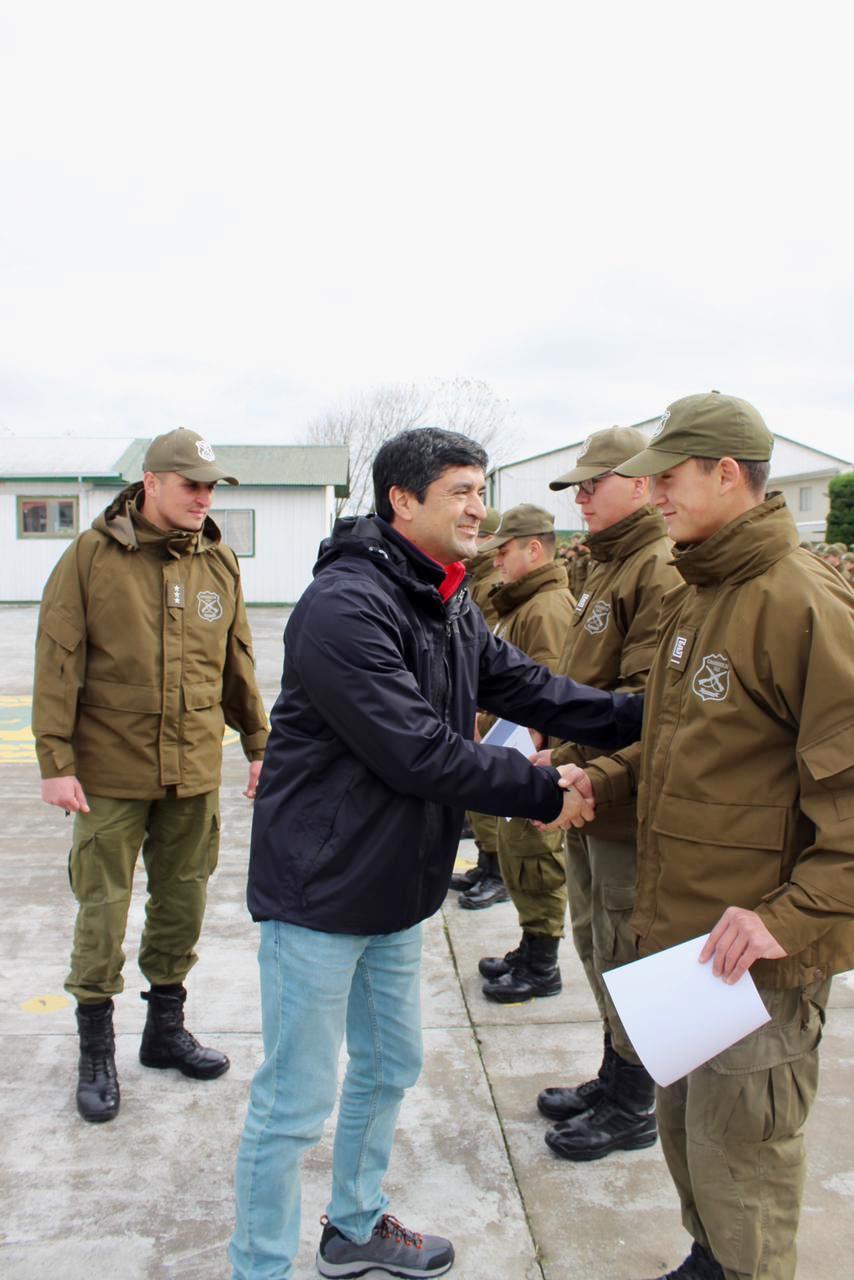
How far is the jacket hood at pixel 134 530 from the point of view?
3.47 metres

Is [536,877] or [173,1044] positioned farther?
[536,877]

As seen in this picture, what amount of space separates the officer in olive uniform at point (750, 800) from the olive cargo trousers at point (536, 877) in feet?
6.43

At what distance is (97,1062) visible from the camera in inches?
132

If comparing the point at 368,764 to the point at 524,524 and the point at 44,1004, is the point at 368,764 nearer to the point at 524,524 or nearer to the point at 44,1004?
the point at 44,1004

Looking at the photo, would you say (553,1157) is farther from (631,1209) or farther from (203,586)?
(203,586)

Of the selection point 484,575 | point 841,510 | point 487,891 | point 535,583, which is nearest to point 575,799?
point 535,583

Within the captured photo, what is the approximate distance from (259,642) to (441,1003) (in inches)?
576

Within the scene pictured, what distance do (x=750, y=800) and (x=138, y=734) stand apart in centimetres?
211

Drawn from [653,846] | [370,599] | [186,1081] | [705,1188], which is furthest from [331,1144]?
[370,599]

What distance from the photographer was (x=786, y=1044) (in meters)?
2.10

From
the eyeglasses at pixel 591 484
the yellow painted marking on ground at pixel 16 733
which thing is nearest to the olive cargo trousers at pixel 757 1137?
the eyeglasses at pixel 591 484

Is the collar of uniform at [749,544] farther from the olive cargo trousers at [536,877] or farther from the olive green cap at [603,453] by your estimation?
the olive cargo trousers at [536,877]

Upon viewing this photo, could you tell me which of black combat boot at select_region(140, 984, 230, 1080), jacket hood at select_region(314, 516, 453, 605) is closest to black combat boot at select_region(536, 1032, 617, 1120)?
black combat boot at select_region(140, 984, 230, 1080)

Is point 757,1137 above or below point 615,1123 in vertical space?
above
